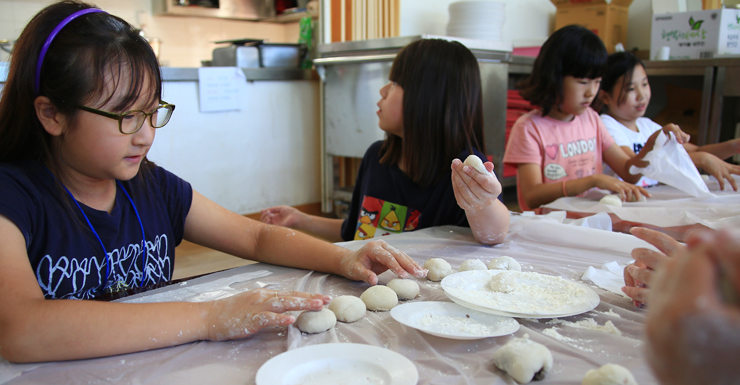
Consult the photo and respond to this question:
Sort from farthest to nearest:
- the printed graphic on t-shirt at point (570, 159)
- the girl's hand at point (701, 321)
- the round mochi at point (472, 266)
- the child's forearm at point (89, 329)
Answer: the printed graphic on t-shirt at point (570, 159) < the round mochi at point (472, 266) < the child's forearm at point (89, 329) < the girl's hand at point (701, 321)

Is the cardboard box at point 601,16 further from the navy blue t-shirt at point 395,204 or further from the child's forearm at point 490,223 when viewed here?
the child's forearm at point 490,223

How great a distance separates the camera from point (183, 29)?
195 inches

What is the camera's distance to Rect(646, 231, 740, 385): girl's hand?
33 cm

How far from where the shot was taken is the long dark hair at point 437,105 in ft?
4.86

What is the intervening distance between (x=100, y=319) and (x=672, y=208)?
1.59m

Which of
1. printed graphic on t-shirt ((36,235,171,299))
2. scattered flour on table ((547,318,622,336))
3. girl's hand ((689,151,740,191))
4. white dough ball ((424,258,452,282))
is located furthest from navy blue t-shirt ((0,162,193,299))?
girl's hand ((689,151,740,191))

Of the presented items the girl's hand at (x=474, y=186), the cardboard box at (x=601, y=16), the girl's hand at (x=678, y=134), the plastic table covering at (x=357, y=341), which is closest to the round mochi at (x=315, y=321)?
the plastic table covering at (x=357, y=341)

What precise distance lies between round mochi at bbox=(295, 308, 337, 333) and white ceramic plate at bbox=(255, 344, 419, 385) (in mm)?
96

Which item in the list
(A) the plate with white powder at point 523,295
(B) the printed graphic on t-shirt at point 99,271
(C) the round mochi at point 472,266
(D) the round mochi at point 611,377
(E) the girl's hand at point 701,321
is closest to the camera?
(E) the girl's hand at point 701,321

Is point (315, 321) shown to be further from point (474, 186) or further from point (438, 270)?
point (474, 186)

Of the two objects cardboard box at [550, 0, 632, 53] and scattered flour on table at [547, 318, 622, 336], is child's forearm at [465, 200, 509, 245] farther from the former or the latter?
cardboard box at [550, 0, 632, 53]

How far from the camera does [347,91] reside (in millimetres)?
3365

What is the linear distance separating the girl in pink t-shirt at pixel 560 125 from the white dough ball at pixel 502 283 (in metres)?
1.12

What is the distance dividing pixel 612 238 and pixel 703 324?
98cm
